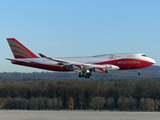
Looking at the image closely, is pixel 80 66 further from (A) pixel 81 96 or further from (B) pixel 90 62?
(A) pixel 81 96

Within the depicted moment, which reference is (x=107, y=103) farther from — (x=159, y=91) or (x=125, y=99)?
(x=159, y=91)

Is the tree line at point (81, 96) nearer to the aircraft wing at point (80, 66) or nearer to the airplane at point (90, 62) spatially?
the airplane at point (90, 62)

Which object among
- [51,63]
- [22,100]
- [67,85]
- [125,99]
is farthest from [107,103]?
[51,63]

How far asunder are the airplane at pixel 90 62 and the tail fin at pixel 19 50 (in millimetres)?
315

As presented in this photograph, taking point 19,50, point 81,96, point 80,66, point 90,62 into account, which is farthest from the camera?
point 81,96

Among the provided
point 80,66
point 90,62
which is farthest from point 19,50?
point 90,62

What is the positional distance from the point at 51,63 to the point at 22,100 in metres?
78.3

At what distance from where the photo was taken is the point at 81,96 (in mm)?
178500

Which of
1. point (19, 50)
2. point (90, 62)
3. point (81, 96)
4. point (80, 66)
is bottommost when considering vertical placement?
point (81, 96)

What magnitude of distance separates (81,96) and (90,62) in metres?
81.3

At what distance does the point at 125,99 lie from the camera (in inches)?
6905

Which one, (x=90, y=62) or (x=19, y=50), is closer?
(x=90, y=62)

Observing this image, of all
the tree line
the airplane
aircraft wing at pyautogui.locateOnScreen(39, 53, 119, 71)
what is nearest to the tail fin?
the airplane

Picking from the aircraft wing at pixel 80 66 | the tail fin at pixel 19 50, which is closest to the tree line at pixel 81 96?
the tail fin at pixel 19 50
